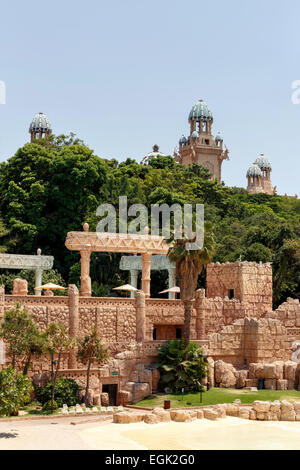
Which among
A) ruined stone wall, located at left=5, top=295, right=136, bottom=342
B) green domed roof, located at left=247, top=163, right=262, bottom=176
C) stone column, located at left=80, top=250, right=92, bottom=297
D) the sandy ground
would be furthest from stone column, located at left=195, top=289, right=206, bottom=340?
green domed roof, located at left=247, top=163, right=262, bottom=176

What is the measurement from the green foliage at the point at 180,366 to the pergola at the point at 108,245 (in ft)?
17.2

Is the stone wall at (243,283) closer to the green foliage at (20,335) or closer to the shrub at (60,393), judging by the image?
the shrub at (60,393)

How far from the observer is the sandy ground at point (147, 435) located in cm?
3306

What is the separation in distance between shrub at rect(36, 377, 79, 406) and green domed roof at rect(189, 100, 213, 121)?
6673 centimetres

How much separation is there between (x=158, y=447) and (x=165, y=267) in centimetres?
2164

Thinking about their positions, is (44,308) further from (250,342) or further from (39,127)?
(39,127)

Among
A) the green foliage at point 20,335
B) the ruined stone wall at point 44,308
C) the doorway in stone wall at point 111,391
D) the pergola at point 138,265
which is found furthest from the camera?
the pergola at point 138,265

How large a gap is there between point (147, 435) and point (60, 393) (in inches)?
251

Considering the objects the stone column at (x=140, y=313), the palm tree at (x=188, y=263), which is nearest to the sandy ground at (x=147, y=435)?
the palm tree at (x=188, y=263)

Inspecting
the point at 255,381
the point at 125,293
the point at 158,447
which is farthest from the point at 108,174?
the point at 158,447

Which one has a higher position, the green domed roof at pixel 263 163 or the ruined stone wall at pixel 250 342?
the green domed roof at pixel 263 163

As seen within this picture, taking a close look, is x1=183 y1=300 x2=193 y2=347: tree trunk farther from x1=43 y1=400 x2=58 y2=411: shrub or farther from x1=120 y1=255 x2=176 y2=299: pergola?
x1=43 y1=400 x2=58 y2=411: shrub

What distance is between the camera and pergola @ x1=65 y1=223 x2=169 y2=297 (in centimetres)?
4753

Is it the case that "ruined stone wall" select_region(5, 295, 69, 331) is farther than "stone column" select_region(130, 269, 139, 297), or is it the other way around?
"stone column" select_region(130, 269, 139, 297)
